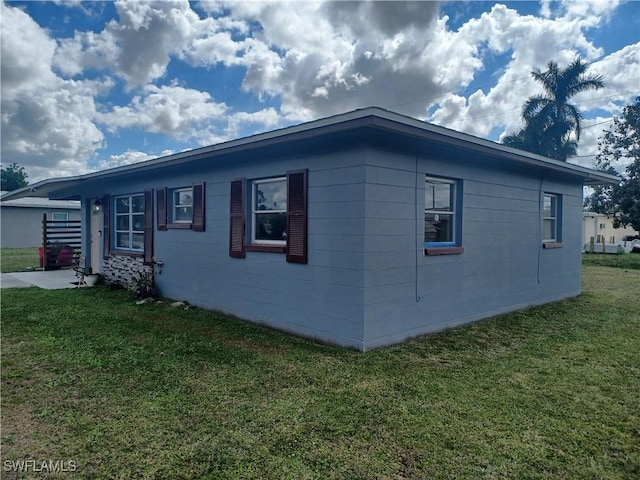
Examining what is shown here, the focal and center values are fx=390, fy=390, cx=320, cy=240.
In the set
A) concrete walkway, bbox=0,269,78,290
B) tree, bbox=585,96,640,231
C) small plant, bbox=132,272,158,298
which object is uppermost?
tree, bbox=585,96,640,231

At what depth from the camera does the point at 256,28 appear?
393 inches

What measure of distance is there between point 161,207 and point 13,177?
150 ft

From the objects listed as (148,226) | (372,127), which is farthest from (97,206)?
(372,127)

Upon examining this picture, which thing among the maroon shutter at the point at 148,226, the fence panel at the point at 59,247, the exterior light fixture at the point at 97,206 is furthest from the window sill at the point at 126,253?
the fence panel at the point at 59,247

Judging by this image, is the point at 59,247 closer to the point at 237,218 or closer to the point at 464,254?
the point at 237,218

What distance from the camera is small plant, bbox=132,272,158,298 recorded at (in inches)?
317

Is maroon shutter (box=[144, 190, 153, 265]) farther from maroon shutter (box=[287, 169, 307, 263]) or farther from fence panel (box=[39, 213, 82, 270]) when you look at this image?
fence panel (box=[39, 213, 82, 270])

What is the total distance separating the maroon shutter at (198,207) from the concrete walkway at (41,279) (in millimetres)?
4447

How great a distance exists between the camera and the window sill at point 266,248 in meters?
5.62

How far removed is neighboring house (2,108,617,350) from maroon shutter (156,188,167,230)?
0.04 metres

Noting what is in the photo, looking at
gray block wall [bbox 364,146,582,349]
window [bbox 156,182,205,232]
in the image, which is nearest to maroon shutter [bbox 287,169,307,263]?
gray block wall [bbox 364,146,582,349]

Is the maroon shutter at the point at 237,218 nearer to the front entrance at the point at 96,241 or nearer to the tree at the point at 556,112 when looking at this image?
the front entrance at the point at 96,241

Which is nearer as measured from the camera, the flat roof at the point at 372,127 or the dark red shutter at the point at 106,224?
the flat roof at the point at 372,127

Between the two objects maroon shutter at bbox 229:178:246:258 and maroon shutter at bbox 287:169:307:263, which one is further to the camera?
maroon shutter at bbox 229:178:246:258
